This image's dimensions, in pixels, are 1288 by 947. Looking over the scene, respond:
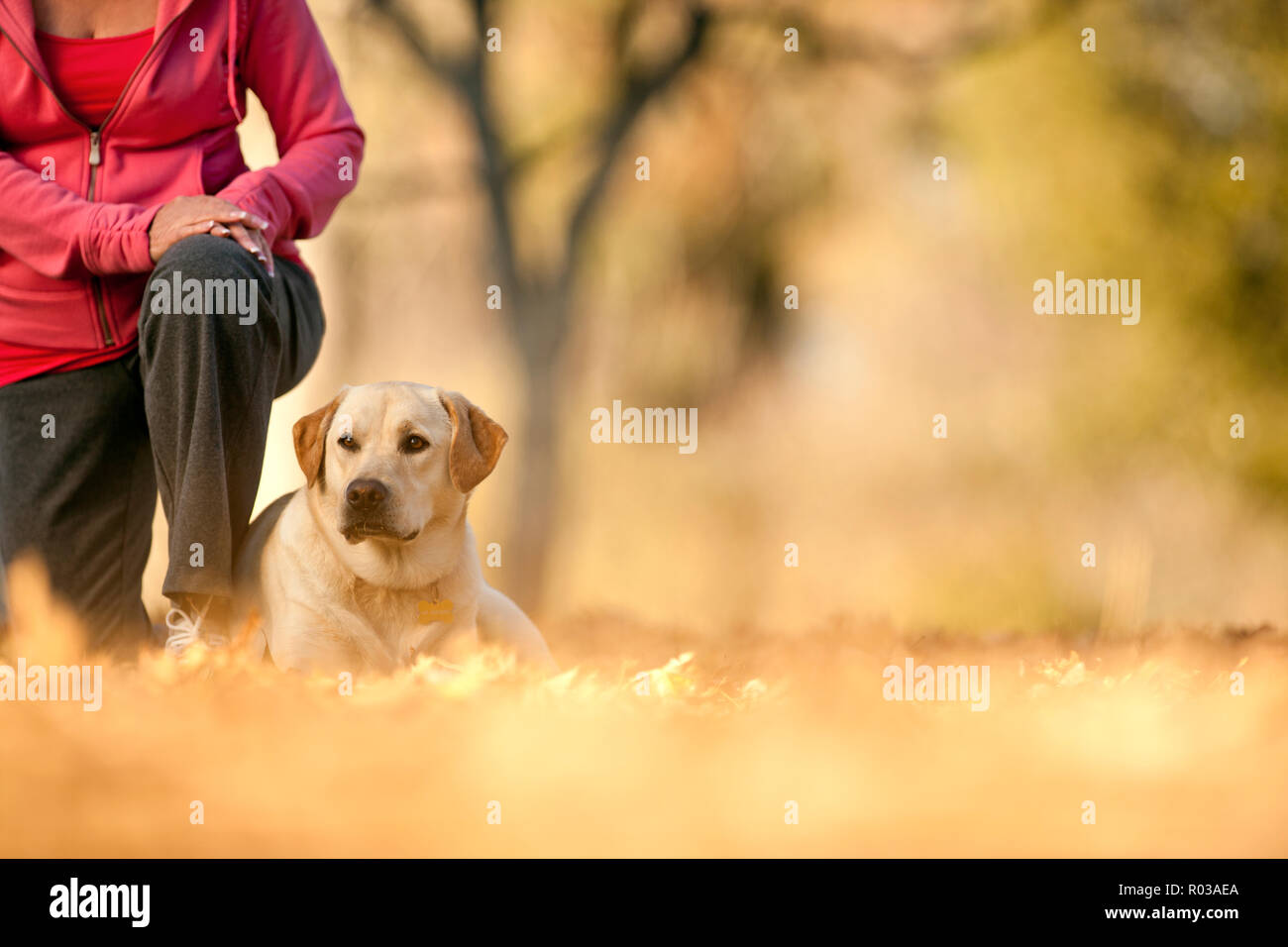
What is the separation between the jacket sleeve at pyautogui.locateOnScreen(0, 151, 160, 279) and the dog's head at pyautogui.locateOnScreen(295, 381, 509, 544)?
0.42 m

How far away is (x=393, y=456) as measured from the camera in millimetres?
2102

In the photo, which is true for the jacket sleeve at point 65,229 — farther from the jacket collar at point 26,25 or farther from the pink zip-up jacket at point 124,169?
the jacket collar at point 26,25

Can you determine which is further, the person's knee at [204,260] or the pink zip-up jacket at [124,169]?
the pink zip-up jacket at [124,169]

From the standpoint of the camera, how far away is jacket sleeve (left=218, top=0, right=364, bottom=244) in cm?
235

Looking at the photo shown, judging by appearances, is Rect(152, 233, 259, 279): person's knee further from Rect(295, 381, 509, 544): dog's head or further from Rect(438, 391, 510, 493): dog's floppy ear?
Rect(438, 391, 510, 493): dog's floppy ear

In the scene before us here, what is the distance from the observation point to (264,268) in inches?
86.4

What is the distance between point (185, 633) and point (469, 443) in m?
0.58

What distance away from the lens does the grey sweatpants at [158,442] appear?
208 cm

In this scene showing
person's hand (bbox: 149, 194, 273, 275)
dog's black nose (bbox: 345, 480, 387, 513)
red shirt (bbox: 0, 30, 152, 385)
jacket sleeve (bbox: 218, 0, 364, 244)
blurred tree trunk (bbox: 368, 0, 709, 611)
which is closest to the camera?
dog's black nose (bbox: 345, 480, 387, 513)

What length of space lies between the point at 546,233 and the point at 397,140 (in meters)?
0.74

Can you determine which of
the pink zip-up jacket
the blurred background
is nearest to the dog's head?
the pink zip-up jacket

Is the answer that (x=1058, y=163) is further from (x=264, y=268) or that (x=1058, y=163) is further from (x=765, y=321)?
(x=264, y=268)

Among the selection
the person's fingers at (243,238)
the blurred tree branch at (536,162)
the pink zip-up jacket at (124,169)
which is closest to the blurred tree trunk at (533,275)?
the blurred tree branch at (536,162)

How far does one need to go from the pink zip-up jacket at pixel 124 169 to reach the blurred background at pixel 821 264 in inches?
88.6
